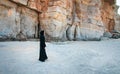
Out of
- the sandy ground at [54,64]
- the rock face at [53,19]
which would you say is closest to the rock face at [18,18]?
the rock face at [53,19]

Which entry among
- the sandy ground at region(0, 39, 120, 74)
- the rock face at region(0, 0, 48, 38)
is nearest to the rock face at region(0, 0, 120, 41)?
the rock face at region(0, 0, 48, 38)

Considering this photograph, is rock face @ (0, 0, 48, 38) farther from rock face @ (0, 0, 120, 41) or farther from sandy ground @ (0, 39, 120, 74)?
sandy ground @ (0, 39, 120, 74)

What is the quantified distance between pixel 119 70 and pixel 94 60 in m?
2.15

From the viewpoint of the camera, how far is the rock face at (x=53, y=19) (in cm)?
1747

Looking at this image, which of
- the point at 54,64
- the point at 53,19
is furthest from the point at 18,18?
A: the point at 54,64

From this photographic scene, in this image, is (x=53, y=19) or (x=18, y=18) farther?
(x=53, y=19)

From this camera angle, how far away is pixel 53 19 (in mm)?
19766

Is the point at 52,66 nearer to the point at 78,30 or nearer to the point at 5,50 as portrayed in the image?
the point at 5,50

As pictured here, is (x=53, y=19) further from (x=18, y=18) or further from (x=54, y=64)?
(x=54, y=64)

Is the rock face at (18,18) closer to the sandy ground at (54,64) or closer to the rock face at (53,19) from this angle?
the rock face at (53,19)

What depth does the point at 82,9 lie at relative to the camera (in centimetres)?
2448

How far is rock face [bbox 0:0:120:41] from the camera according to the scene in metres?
17.5

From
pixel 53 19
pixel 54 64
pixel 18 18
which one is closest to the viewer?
pixel 54 64

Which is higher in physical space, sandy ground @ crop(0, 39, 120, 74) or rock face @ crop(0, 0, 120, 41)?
rock face @ crop(0, 0, 120, 41)
